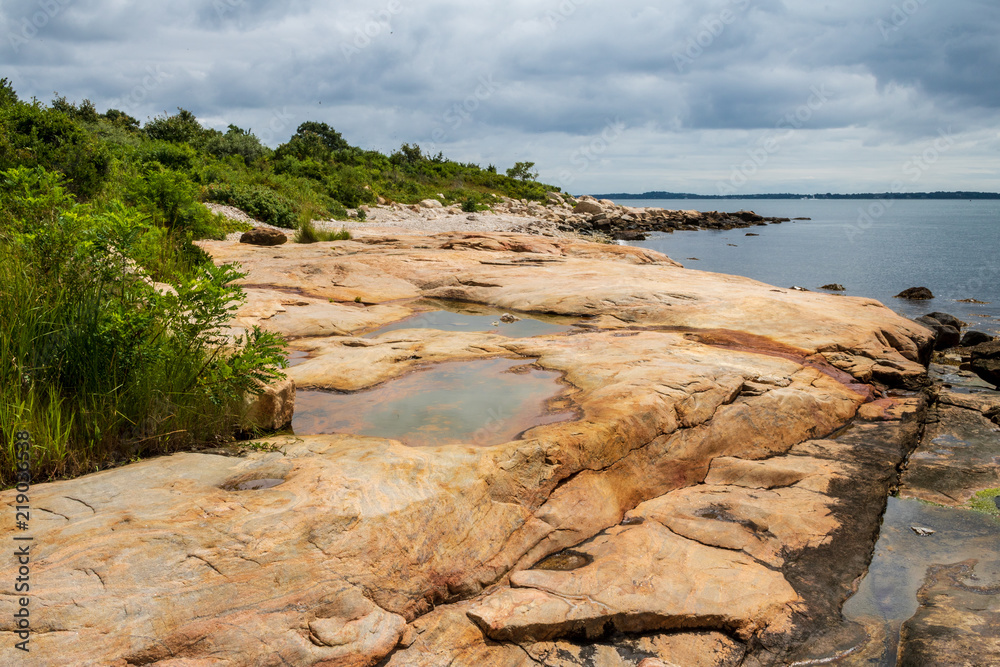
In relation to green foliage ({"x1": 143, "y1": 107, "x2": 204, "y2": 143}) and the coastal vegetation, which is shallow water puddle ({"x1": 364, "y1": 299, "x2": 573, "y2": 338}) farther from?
green foliage ({"x1": 143, "y1": 107, "x2": 204, "y2": 143})

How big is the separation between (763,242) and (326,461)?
2046 inches

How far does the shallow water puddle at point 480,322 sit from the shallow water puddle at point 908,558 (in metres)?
4.87

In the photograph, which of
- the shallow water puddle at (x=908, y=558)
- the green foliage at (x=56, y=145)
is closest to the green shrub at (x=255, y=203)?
the green foliage at (x=56, y=145)

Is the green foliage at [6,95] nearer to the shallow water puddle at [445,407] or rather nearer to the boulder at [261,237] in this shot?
the boulder at [261,237]

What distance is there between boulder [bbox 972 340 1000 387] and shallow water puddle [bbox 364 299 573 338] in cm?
722

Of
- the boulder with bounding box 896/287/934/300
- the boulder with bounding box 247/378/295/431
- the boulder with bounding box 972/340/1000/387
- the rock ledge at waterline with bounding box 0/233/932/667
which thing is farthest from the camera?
the boulder with bounding box 896/287/934/300

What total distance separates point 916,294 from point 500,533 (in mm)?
24018

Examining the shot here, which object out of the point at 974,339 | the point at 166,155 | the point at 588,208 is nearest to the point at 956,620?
the point at 974,339

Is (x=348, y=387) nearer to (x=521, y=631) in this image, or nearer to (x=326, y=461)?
(x=326, y=461)

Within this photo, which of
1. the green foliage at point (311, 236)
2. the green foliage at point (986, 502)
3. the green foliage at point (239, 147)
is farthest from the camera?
the green foliage at point (239, 147)

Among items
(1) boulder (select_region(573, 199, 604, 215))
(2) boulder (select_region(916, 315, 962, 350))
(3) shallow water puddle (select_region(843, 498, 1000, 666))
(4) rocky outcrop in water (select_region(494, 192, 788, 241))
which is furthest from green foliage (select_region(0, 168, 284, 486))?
(1) boulder (select_region(573, 199, 604, 215))

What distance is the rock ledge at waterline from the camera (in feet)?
9.73

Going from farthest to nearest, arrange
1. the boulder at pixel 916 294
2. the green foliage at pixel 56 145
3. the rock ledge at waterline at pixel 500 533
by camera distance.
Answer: the boulder at pixel 916 294
the green foliage at pixel 56 145
the rock ledge at waterline at pixel 500 533

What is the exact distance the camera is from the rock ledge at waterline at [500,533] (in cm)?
297
